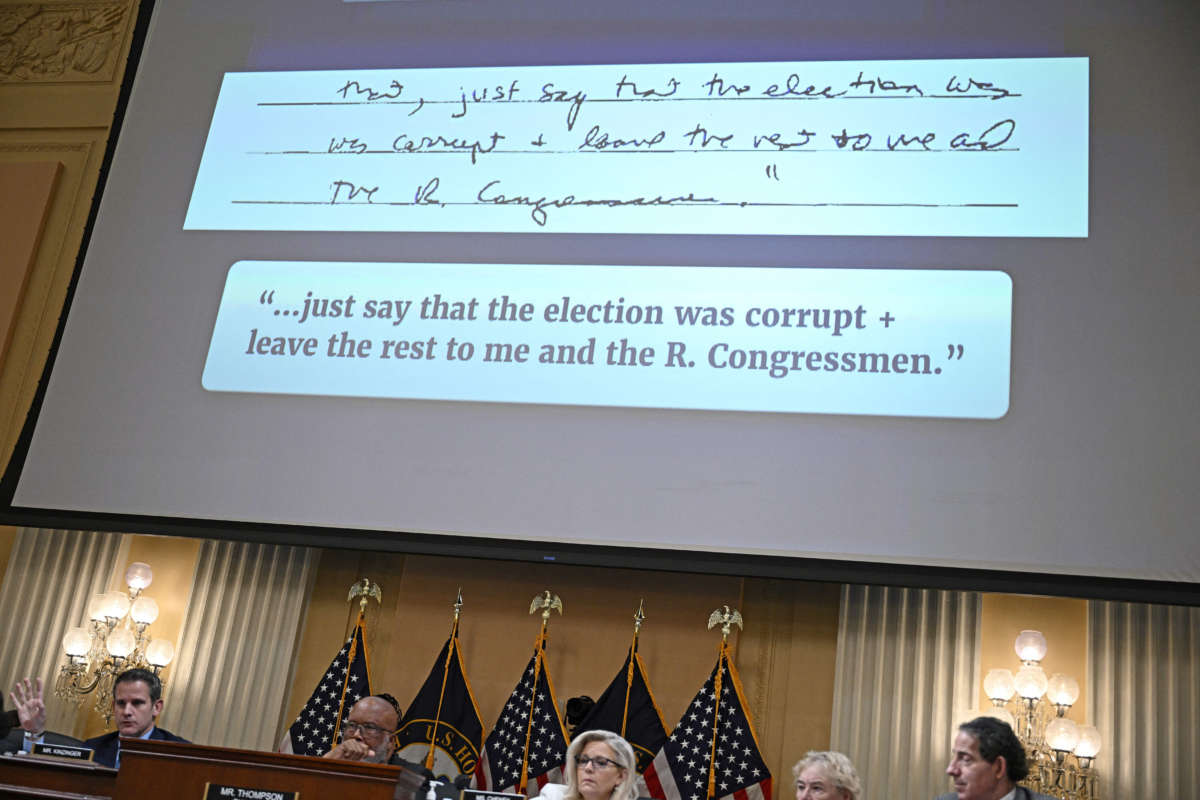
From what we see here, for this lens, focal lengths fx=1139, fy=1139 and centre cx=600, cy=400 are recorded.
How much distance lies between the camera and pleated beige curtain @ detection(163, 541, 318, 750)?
19.5 ft

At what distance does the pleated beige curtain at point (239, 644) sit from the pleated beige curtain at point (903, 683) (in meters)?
2.86

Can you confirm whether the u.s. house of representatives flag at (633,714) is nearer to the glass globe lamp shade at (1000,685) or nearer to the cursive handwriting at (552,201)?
the glass globe lamp shade at (1000,685)

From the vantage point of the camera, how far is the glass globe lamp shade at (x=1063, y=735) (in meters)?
4.79

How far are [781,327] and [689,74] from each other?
1.32 metres

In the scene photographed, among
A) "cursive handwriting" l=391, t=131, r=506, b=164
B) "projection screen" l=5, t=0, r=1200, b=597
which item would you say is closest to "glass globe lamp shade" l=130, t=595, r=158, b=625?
"projection screen" l=5, t=0, r=1200, b=597

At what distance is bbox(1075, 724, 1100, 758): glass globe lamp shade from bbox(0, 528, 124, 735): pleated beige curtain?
196 inches

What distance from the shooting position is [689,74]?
505 cm

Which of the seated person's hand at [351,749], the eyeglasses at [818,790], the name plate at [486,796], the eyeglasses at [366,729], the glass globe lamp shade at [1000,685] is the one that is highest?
the glass globe lamp shade at [1000,685]

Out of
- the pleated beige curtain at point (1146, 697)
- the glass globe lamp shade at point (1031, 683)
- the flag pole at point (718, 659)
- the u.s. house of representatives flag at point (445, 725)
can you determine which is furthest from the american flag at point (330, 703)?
the pleated beige curtain at point (1146, 697)

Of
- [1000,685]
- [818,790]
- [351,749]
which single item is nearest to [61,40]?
[351,749]

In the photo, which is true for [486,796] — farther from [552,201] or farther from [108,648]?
[108,648]

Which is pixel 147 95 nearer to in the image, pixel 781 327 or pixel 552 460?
pixel 552 460

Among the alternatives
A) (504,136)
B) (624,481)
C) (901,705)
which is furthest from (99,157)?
(901,705)

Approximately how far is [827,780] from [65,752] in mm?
2476
